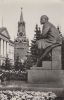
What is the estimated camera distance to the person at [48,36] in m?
12.5

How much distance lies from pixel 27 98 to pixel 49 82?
2.94 metres

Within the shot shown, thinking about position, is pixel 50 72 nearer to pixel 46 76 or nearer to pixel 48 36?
pixel 46 76

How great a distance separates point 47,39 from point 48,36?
15cm

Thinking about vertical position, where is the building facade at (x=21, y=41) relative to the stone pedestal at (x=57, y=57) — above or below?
above

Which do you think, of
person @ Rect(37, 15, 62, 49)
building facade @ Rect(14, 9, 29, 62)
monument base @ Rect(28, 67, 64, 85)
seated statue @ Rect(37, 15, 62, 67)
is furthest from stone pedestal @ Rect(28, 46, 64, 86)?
building facade @ Rect(14, 9, 29, 62)

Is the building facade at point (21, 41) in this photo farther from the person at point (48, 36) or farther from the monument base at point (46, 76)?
the monument base at point (46, 76)

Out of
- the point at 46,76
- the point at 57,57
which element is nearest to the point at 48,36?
the point at 57,57

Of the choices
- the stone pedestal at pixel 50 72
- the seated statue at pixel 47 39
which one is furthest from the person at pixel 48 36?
the stone pedestal at pixel 50 72

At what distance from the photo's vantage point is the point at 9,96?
9531 mm

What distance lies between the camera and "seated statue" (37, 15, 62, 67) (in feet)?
40.7

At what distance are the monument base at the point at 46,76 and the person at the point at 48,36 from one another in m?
1.15

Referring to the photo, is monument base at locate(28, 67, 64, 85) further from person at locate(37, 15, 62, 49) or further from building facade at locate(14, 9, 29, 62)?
building facade at locate(14, 9, 29, 62)

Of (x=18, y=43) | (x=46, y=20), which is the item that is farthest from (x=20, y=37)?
(x=46, y=20)

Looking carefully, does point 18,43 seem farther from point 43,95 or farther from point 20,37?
point 43,95
